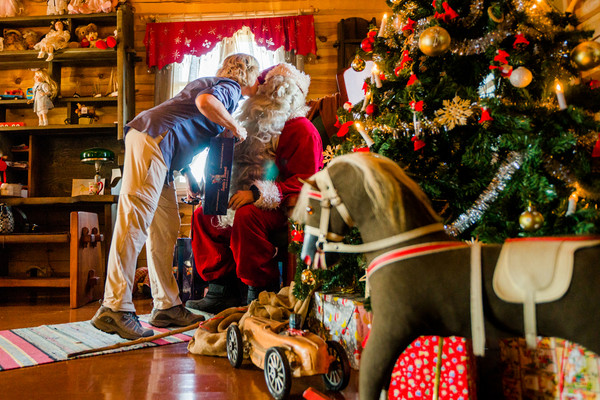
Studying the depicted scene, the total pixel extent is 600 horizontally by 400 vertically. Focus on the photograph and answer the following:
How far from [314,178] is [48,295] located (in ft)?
12.3

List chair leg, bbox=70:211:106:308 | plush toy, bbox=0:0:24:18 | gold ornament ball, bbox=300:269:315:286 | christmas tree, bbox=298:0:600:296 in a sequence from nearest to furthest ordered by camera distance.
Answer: christmas tree, bbox=298:0:600:296, gold ornament ball, bbox=300:269:315:286, chair leg, bbox=70:211:106:308, plush toy, bbox=0:0:24:18

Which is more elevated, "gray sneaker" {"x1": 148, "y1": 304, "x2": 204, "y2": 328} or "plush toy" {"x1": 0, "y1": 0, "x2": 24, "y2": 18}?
"plush toy" {"x1": 0, "y1": 0, "x2": 24, "y2": 18}

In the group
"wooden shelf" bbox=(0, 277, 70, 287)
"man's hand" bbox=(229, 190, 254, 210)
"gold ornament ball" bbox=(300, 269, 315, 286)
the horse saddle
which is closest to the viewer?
the horse saddle

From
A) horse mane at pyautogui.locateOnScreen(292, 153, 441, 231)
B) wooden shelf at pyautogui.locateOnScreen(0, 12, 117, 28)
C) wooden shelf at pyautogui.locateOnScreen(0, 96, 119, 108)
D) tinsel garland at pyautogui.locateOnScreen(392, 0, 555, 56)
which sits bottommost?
horse mane at pyautogui.locateOnScreen(292, 153, 441, 231)

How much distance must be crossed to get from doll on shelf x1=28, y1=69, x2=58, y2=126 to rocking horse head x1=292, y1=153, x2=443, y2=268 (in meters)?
3.71

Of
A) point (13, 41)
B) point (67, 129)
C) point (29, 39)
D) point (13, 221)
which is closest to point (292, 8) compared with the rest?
point (67, 129)

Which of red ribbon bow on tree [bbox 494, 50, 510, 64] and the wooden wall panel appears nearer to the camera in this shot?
red ribbon bow on tree [bbox 494, 50, 510, 64]

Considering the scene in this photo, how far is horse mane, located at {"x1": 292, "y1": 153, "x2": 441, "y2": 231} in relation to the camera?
95cm

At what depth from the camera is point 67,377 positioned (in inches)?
60.5

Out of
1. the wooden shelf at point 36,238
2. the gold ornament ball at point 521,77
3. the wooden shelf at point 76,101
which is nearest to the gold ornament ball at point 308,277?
the gold ornament ball at point 521,77

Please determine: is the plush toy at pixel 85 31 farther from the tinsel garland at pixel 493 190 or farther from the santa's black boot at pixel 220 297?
the tinsel garland at pixel 493 190

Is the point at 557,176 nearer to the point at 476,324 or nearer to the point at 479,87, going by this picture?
the point at 479,87

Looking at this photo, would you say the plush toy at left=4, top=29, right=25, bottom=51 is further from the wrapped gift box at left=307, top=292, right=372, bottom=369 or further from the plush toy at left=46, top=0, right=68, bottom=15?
the wrapped gift box at left=307, top=292, right=372, bottom=369

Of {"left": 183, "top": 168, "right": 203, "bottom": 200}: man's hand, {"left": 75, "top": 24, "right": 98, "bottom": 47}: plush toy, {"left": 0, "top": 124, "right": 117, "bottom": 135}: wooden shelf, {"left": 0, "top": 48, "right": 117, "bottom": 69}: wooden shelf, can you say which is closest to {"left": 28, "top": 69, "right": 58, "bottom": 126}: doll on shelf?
{"left": 0, "top": 124, "right": 117, "bottom": 135}: wooden shelf
